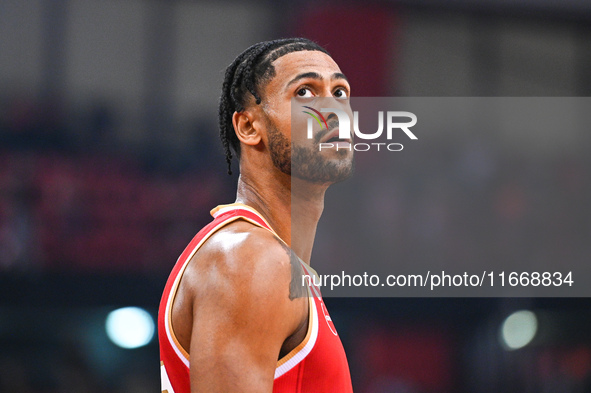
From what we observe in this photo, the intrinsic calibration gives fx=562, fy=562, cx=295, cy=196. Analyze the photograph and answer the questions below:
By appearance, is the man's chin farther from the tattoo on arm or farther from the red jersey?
the tattoo on arm

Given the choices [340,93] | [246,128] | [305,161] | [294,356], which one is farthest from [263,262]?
[340,93]

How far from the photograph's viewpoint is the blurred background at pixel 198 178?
3.56m

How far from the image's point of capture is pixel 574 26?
4000mm

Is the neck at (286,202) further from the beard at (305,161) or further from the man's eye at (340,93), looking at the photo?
the man's eye at (340,93)

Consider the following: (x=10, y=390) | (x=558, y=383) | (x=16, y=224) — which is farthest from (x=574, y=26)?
(x=10, y=390)

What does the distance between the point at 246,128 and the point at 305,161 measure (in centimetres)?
23

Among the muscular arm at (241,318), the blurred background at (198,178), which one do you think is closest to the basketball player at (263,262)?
the muscular arm at (241,318)

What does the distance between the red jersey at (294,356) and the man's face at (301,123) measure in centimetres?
22

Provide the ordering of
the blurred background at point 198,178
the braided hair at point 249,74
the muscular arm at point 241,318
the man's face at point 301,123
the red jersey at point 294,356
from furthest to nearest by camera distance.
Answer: the blurred background at point 198,178
the braided hair at point 249,74
the man's face at point 301,123
the red jersey at point 294,356
the muscular arm at point 241,318

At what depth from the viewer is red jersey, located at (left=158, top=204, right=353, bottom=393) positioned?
129 cm

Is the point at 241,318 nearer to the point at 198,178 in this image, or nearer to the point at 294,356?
the point at 294,356

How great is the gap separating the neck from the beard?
0.14 ft

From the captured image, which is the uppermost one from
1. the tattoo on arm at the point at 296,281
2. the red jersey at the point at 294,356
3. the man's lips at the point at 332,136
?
the man's lips at the point at 332,136

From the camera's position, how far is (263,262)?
1.21m
